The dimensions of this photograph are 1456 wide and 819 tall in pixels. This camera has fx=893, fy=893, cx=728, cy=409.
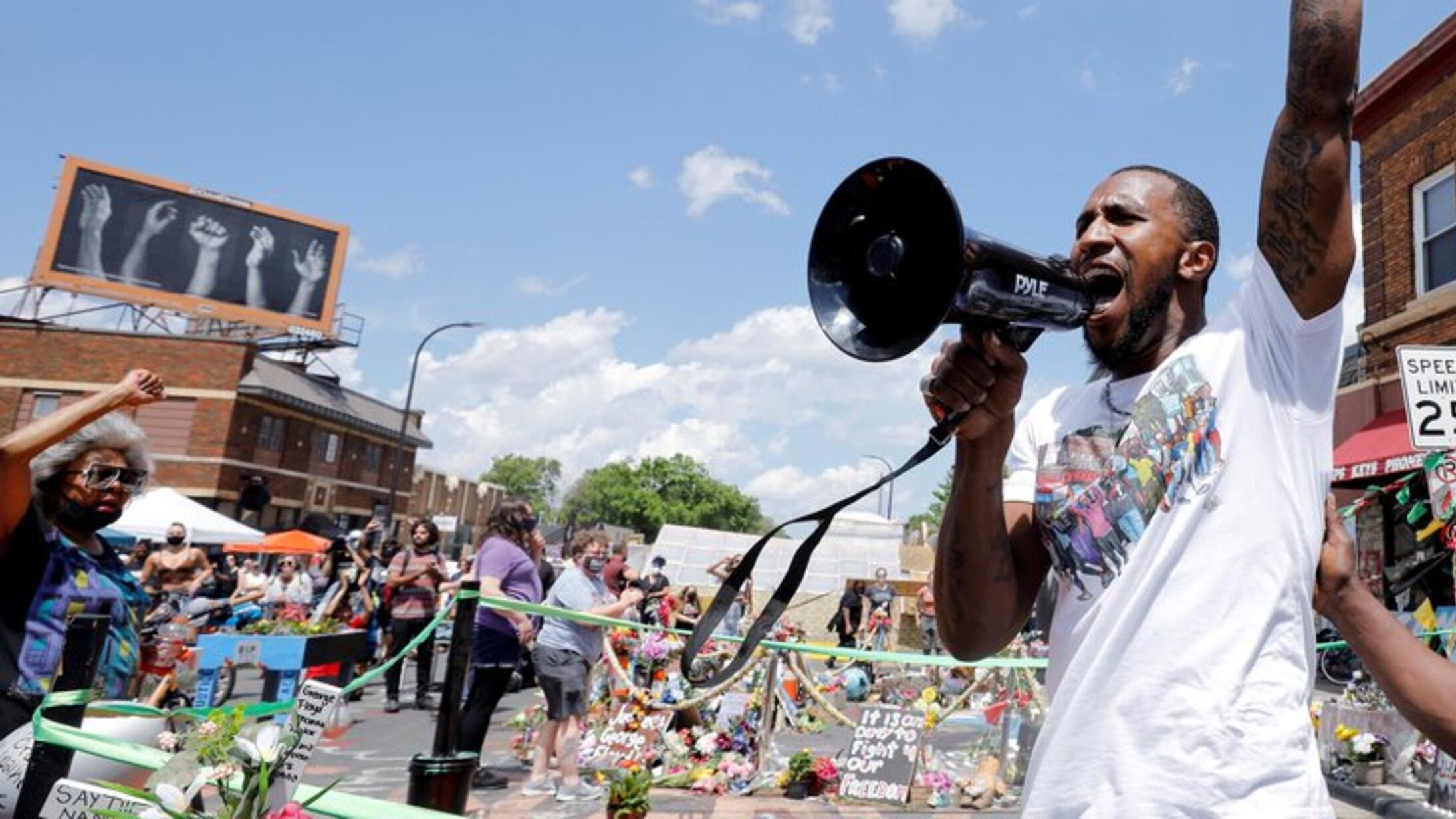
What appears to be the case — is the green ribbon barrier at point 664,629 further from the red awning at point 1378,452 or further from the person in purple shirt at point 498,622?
the red awning at point 1378,452

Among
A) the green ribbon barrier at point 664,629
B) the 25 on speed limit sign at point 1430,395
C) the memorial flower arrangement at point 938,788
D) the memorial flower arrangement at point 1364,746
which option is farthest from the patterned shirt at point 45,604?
the memorial flower arrangement at point 1364,746

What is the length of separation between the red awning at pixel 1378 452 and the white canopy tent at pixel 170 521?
17.1 meters

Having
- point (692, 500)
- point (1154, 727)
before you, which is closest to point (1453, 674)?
point (1154, 727)

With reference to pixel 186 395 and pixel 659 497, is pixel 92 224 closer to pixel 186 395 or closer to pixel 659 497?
pixel 186 395

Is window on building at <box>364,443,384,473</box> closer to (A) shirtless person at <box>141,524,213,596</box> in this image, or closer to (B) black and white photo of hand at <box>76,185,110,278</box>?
(B) black and white photo of hand at <box>76,185,110,278</box>

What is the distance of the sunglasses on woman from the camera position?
9.82 feet

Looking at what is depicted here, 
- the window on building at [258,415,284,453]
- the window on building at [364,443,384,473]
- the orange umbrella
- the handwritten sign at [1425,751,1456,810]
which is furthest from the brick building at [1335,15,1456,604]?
the window on building at [364,443,384,473]

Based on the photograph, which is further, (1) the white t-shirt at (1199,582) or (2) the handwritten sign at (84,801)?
(2) the handwritten sign at (84,801)

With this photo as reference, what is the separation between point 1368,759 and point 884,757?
366 centimetres

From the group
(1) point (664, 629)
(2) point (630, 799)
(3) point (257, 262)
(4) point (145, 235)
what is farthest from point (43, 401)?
(2) point (630, 799)

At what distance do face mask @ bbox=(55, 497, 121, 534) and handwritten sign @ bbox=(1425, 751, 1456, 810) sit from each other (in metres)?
7.33

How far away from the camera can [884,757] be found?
21.4 ft

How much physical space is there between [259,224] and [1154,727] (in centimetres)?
4508

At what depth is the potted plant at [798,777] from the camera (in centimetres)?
645
